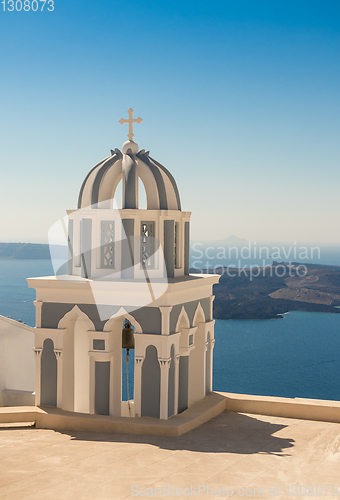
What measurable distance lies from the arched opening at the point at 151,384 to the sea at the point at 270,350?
4530 centimetres

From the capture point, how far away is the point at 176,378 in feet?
30.5

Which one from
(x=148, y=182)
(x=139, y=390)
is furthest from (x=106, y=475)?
(x=148, y=182)

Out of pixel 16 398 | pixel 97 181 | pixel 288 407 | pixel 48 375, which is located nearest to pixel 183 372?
pixel 288 407

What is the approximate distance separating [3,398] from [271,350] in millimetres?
72218

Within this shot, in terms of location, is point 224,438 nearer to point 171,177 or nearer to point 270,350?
point 171,177

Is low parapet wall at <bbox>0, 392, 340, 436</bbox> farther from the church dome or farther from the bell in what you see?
the church dome

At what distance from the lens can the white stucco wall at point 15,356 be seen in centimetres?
1292

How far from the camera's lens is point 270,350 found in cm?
8081

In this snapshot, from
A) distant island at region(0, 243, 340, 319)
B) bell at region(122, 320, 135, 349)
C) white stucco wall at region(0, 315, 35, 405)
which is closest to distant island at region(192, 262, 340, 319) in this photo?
distant island at region(0, 243, 340, 319)

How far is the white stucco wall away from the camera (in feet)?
42.4

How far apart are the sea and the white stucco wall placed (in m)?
40.2

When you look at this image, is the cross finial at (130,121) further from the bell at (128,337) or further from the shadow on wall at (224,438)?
the shadow on wall at (224,438)

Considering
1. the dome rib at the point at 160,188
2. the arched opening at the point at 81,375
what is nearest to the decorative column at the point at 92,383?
the arched opening at the point at 81,375

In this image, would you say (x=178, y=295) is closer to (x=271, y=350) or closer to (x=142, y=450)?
(x=142, y=450)
